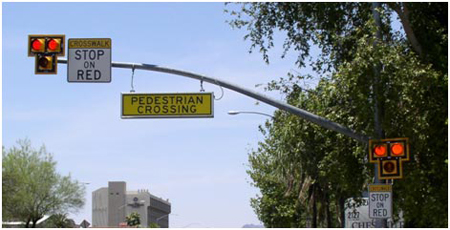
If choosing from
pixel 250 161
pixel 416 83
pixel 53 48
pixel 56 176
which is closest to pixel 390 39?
pixel 416 83

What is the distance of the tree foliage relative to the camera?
64.2 ft

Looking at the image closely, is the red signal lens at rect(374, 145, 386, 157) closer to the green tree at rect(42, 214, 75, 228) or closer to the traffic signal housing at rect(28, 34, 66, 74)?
the traffic signal housing at rect(28, 34, 66, 74)

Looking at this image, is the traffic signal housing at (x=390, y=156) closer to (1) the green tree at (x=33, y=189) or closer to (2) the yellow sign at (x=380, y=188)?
(2) the yellow sign at (x=380, y=188)

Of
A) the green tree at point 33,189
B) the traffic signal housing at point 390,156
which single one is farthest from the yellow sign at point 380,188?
the green tree at point 33,189

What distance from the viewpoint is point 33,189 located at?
65500mm

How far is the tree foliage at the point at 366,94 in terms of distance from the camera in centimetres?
1956

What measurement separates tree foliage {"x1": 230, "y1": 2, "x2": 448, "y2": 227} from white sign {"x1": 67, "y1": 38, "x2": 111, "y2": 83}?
6.04m

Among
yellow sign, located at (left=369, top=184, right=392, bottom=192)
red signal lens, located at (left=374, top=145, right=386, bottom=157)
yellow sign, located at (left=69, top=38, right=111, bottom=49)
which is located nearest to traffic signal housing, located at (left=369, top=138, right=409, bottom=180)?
red signal lens, located at (left=374, top=145, right=386, bottom=157)

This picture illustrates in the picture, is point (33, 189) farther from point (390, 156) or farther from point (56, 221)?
point (390, 156)

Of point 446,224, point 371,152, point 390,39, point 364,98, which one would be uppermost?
point 390,39

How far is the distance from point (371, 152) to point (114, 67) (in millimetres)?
6476

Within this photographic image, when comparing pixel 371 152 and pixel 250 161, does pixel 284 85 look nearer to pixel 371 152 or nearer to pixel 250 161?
pixel 371 152

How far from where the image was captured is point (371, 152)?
18.8m

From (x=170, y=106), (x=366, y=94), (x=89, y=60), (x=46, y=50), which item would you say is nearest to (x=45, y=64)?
(x=46, y=50)
